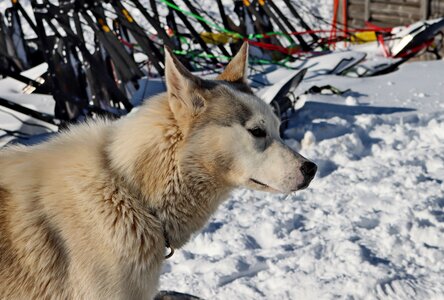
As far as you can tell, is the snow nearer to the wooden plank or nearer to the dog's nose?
the dog's nose

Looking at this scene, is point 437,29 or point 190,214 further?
point 437,29

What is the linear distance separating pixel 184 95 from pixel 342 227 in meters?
2.43

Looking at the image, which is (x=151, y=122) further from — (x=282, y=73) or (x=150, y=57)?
(x=282, y=73)

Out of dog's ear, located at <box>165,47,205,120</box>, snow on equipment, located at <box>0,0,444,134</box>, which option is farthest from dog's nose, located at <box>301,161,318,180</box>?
snow on equipment, located at <box>0,0,444,134</box>

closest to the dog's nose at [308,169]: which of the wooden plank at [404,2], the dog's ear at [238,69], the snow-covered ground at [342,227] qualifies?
the dog's ear at [238,69]

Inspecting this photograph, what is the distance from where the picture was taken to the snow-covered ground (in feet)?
13.3

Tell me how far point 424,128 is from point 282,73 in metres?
3.22

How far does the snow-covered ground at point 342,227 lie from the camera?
160 inches

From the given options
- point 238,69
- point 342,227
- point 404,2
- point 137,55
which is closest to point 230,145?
point 238,69

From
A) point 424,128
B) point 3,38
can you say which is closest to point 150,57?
point 3,38

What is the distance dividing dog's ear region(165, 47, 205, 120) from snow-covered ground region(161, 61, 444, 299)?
5.21ft

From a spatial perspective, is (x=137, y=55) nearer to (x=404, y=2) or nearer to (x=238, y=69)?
(x=404, y=2)

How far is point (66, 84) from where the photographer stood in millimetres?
7469

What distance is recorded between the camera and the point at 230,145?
269cm
